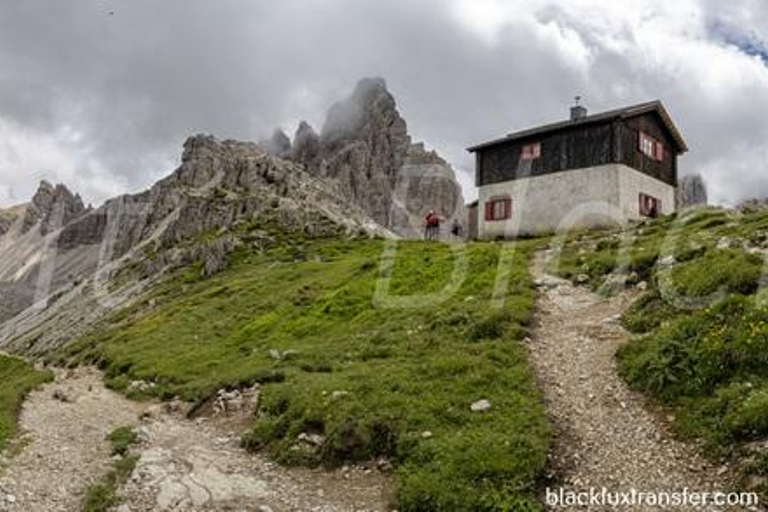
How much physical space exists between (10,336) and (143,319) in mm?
48078

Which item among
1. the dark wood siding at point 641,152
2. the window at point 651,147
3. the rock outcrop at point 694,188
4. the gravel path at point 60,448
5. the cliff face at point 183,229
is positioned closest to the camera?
the gravel path at point 60,448

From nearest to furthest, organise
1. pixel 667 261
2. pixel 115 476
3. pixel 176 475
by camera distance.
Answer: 1. pixel 176 475
2. pixel 115 476
3. pixel 667 261

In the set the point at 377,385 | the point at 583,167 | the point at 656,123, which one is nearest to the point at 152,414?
the point at 377,385

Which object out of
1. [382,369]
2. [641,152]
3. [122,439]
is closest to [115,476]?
[122,439]

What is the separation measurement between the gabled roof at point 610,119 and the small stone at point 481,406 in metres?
42.9

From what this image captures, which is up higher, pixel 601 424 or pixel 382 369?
pixel 382 369

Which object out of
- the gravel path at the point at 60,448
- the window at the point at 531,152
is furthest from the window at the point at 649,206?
the gravel path at the point at 60,448

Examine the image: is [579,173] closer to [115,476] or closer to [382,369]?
[382,369]

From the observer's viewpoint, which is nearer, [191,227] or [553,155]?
[553,155]

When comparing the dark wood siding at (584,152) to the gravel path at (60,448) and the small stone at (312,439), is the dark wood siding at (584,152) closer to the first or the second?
the gravel path at (60,448)

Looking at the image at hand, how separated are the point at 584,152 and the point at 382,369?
131 feet

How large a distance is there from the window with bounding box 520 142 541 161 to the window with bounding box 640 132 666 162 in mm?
8161

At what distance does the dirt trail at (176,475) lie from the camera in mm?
17016

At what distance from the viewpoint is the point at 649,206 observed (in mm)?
59469
